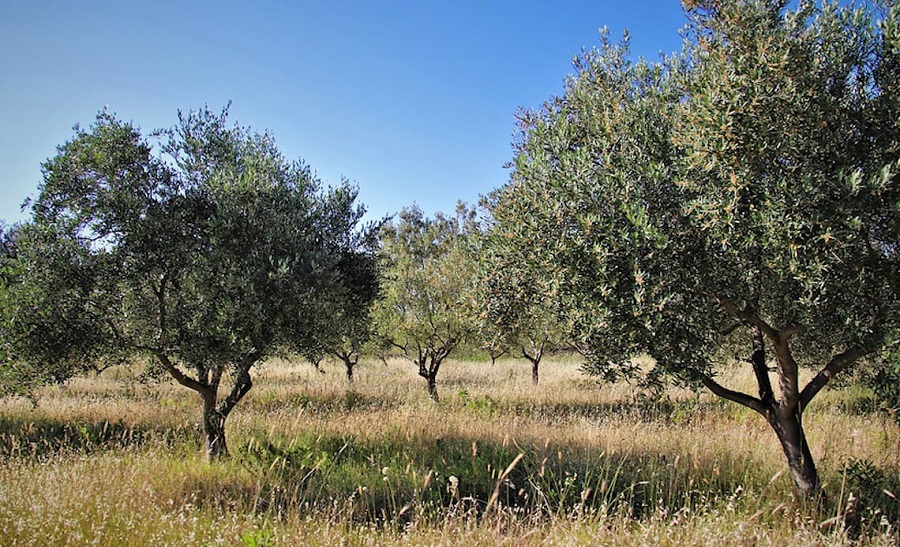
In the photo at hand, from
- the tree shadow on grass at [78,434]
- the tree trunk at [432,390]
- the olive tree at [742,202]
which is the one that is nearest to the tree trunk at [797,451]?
the olive tree at [742,202]

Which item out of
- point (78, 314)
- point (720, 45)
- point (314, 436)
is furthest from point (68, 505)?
point (720, 45)

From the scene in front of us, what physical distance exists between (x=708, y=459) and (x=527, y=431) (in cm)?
401

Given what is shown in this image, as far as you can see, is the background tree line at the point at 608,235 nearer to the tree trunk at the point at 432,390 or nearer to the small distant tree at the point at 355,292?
the small distant tree at the point at 355,292

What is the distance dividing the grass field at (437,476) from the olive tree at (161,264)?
187 centimetres

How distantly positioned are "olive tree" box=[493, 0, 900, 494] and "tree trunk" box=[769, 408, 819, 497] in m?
1.07

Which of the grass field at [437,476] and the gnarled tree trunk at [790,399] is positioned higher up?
the gnarled tree trunk at [790,399]

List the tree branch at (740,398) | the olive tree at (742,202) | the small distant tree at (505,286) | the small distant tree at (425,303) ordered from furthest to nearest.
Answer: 1. the small distant tree at (425,303)
2. the tree branch at (740,398)
3. the small distant tree at (505,286)
4. the olive tree at (742,202)

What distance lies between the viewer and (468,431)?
40.3 ft

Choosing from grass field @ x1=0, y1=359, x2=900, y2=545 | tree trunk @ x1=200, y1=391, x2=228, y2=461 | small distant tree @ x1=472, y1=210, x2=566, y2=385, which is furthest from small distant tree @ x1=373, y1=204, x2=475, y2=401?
small distant tree @ x1=472, y1=210, x2=566, y2=385

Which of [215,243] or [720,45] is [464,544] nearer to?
[215,243]

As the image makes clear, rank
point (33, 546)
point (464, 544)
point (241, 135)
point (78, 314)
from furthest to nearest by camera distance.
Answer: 1. point (241, 135)
2. point (78, 314)
3. point (464, 544)
4. point (33, 546)

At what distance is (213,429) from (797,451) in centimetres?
1007

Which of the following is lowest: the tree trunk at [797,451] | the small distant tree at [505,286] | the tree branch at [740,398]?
the tree trunk at [797,451]

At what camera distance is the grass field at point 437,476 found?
19.4 feet
